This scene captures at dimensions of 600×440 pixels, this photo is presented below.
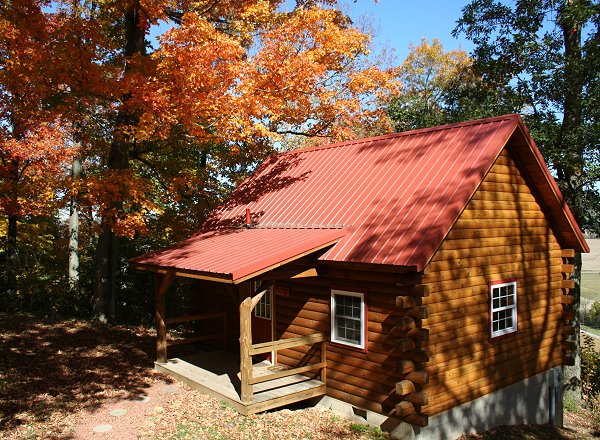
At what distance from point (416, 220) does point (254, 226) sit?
17.9ft

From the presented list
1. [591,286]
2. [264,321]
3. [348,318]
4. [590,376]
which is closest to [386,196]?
[348,318]

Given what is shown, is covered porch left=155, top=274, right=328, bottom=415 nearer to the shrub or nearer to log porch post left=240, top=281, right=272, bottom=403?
log porch post left=240, top=281, right=272, bottom=403

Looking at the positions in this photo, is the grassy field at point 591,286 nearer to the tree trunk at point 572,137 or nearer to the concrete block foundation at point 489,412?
the tree trunk at point 572,137

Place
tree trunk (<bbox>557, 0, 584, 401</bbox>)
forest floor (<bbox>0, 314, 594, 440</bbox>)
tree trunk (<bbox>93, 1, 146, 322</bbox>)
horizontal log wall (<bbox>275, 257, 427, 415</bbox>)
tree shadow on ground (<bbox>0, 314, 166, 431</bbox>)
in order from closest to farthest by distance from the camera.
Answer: forest floor (<bbox>0, 314, 594, 440</bbox>) → horizontal log wall (<bbox>275, 257, 427, 415</bbox>) → tree shadow on ground (<bbox>0, 314, 166, 431</bbox>) → tree trunk (<bbox>557, 0, 584, 401</bbox>) → tree trunk (<bbox>93, 1, 146, 322</bbox>)

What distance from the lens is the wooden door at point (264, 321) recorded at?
12.5 metres

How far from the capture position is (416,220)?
9797 millimetres

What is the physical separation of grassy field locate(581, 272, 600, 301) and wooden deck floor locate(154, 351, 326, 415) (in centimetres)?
4781

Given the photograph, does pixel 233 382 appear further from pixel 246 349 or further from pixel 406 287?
pixel 406 287

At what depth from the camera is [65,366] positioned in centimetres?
1235

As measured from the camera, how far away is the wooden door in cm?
1252

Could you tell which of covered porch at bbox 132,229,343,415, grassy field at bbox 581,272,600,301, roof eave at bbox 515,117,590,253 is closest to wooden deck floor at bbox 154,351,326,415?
covered porch at bbox 132,229,343,415

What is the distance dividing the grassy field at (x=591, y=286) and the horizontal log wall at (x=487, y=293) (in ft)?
142

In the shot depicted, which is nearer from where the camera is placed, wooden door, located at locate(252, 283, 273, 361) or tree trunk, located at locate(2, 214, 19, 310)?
wooden door, located at locate(252, 283, 273, 361)

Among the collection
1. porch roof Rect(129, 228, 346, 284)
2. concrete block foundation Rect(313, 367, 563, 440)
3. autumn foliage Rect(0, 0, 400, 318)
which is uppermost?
autumn foliage Rect(0, 0, 400, 318)
